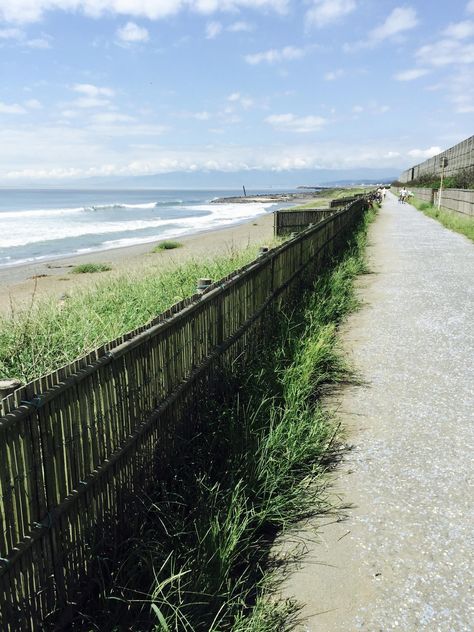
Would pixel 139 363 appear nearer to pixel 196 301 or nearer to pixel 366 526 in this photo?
pixel 196 301

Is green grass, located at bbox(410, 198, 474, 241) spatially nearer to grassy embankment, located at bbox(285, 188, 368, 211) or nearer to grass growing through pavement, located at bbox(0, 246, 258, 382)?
grassy embankment, located at bbox(285, 188, 368, 211)

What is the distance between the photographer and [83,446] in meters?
2.72

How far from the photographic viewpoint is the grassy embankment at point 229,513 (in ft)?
8.60

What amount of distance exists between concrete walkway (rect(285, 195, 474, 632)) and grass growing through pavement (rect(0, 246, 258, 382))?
2.92 m

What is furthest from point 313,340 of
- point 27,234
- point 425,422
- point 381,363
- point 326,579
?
point 27,234

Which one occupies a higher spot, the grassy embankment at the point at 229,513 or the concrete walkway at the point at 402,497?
the grassy embankment at the point at 229,513

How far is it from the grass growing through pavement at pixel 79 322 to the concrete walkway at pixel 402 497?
292 centimetres

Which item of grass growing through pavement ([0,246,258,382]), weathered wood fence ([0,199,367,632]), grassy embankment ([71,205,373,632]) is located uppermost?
weathered wood fence ([0,199,367,632])

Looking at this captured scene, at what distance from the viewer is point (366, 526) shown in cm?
345

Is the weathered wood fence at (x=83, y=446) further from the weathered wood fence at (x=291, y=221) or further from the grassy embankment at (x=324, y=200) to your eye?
the grassy embankment at (x=324, y=200)

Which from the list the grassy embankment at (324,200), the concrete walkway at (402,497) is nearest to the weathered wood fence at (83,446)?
the concrete walkway at (402,497)

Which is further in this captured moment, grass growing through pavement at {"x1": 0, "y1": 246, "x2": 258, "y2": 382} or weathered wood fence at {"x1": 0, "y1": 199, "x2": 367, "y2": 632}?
grass growing through pavement at {"x1": 0, "y1": 246, "x2": 258, "y2": 382}

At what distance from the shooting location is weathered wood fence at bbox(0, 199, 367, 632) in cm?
224

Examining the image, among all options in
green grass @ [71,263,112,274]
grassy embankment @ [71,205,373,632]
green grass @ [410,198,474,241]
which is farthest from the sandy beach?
grassy embankment @ [71,205,373,632]
